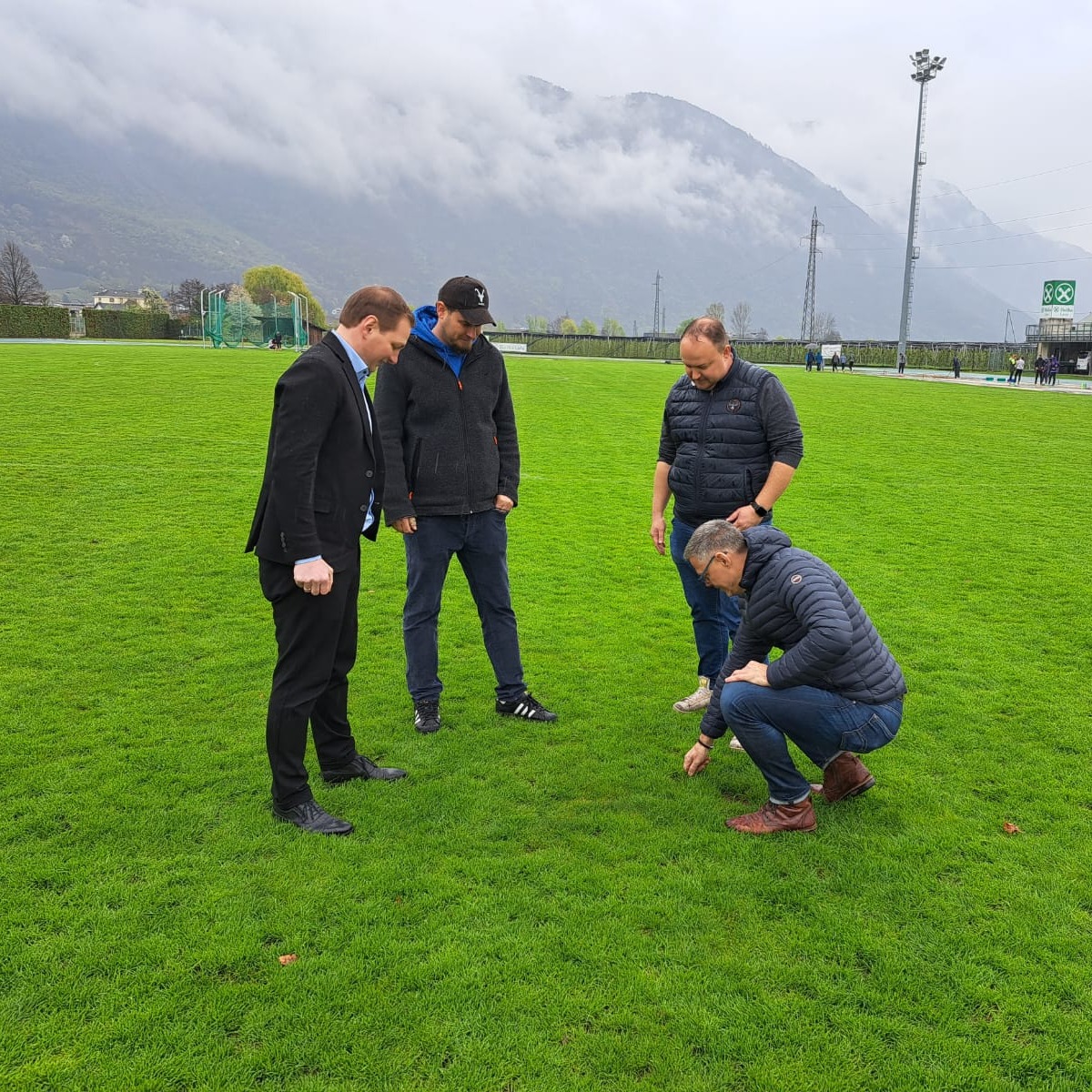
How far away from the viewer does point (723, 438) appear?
16.2ft

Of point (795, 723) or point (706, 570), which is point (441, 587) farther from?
point (795, 723)

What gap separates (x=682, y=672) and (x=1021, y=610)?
374 centimetres

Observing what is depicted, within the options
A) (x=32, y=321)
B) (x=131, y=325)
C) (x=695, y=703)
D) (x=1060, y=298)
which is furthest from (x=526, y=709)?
(x=1060, y=298)

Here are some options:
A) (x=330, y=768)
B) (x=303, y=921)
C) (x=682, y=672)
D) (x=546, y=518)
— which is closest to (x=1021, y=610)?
(x=682, y=672)

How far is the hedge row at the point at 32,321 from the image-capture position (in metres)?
55.9

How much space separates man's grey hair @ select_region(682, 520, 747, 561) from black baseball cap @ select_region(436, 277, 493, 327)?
170 centimetres

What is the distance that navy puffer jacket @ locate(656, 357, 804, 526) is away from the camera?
15.9 ft

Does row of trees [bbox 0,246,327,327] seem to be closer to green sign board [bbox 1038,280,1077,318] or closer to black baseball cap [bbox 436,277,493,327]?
green sign board [bbox 1038,280,1077,318]

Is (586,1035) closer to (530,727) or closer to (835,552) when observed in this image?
(530,727)

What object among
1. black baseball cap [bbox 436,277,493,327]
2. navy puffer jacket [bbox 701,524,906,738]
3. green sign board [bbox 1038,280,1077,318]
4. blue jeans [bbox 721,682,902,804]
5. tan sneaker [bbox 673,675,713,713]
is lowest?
tan sneaker [bbox 673,675,713,713]

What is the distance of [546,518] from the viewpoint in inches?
452

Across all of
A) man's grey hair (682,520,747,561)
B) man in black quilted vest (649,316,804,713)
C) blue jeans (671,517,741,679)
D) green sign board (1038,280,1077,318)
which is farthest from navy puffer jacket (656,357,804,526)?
green sign board (1038,280,1077,318)

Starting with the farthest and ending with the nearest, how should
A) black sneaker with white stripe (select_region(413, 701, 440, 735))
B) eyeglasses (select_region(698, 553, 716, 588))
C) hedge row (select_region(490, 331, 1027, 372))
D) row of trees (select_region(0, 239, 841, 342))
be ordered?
row of trees (select_region(0, 239, 841, 342)) < hedge row (select_region(490, 331, 1027, 372)) < black sneaker with white stripe (select_region(413, 701, 440, 735)) < eyeglasses (select_region(698, 553, 716, 588))

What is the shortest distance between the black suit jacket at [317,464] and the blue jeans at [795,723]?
2.05 metres
